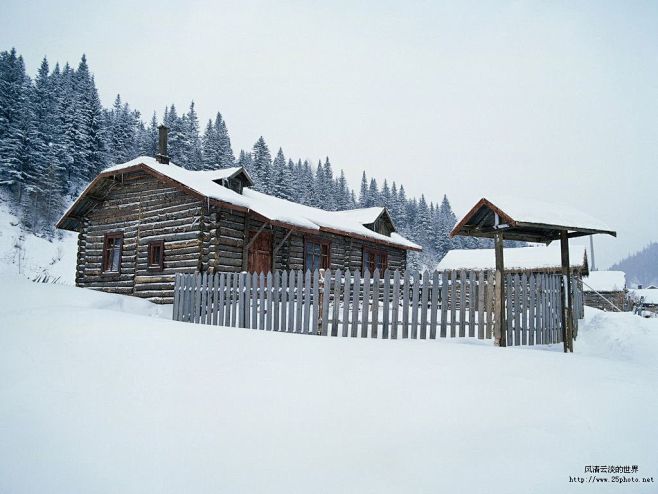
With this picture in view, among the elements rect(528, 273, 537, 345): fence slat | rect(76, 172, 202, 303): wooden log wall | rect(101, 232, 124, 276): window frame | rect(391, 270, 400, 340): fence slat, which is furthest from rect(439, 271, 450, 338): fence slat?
rect(101, 232, 124, 276): window frame

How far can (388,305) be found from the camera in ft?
28.8

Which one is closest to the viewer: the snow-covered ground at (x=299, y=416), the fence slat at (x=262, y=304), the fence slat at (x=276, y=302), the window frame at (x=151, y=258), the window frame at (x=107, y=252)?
the snow-covered ground at (x=299, y=416)

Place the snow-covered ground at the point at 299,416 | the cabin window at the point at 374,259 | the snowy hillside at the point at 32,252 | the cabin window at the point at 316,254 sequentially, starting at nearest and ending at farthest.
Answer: the snow-covered ground at the point at 299,416, the cabin window at the point at 316,254, the cabin window at the point at 374,259, the snowy hillside at the point at 32,252

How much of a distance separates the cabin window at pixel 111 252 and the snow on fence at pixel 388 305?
9.15m

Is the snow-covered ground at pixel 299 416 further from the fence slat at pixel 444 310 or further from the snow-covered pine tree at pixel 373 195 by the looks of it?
the snow-covered pine tree at pixel 373 195

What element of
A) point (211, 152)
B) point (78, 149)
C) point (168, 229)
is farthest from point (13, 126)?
point (168, 229)

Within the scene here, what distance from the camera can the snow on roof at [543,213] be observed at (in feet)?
28.6

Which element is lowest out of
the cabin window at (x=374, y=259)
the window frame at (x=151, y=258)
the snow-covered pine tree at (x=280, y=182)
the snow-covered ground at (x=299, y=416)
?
the snow-covered ground at (x=299, y=416)

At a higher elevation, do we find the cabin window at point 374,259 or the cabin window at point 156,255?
the cabin window at point 374,259

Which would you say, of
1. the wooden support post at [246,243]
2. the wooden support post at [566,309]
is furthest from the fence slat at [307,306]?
the wooden support post at [246,243]

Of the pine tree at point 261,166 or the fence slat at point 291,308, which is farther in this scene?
the pine tree at point 261,166

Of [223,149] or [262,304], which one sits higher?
[223,149]

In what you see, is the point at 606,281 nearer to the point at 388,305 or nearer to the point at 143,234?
the point at 388,305

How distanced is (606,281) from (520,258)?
13.5 m
